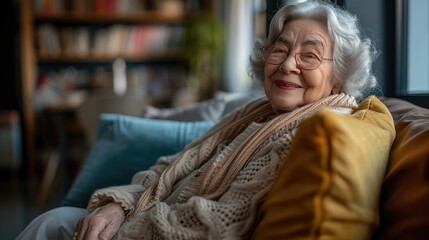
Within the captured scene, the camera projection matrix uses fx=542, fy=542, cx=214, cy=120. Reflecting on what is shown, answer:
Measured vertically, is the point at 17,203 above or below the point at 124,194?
below

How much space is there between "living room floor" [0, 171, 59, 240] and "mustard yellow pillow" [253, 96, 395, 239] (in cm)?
258

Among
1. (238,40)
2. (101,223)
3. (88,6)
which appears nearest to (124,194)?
(101,223)

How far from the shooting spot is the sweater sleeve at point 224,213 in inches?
42.8

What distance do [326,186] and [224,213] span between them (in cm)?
29

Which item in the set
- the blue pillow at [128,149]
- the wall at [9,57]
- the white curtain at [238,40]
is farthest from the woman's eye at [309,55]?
the wall at [9,57]

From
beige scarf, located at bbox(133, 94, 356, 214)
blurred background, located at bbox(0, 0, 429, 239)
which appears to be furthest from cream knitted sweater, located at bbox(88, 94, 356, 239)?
blurred background, located at bbox(0, 0, 429, 239)

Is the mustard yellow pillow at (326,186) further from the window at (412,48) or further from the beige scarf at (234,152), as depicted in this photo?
the window at (412,48)

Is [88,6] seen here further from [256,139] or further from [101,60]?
[256,139]

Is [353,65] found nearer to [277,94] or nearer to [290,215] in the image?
[277,94]

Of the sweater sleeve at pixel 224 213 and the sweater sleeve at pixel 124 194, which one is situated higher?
the sweater sleeve at pixel 224 213

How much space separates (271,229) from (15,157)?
520 centimetres

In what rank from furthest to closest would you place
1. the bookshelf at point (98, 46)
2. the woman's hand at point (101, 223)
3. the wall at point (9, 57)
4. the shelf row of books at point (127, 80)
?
1. the wall at point (9, 57)
2. the shelf row of books at point (127, 80)
3. the bookshelf at point (98, 46)
4. the woman's hand at point (101, 223)

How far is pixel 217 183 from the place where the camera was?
132cm

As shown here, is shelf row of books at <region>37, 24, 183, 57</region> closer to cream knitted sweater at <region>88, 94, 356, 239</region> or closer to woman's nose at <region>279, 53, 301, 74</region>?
cream knitted sweater at <region>88, 94, 356, 239</region>
